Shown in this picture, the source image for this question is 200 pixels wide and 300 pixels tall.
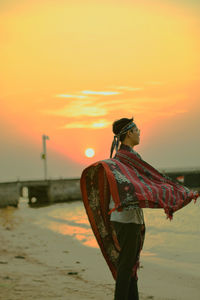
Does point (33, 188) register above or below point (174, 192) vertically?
below

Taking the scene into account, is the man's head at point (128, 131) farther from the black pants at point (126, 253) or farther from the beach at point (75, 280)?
the beach at point (75, 280)

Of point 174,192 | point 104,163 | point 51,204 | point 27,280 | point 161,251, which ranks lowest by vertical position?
point 51,204

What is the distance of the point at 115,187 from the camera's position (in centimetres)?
398

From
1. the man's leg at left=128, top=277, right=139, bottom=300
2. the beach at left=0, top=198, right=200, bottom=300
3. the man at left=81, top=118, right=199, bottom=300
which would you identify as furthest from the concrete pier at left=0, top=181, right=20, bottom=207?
the man's leg at left=128, top=277, right=139, bottom=300

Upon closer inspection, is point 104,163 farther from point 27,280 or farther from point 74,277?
point 74,277

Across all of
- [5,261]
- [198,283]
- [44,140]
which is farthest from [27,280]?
[44,140]

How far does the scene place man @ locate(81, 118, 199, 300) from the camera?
3959 mm

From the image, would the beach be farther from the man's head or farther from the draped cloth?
the man's head

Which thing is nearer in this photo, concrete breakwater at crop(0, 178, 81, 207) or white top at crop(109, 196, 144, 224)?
white top at crop(109, 196, 144, 224)

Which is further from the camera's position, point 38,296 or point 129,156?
point 38,296

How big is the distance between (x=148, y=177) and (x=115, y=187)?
1.26 feet

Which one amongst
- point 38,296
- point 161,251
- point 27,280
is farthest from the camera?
point 161,251

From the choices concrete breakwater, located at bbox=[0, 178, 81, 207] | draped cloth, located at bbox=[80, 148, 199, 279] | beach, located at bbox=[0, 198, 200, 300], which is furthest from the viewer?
concrete breakwater, located at bbox=[0, 178, 81, 207]

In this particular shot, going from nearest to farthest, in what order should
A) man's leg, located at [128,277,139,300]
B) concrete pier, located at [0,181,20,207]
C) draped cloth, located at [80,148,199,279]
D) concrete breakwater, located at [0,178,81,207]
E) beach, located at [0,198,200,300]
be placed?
1. draped cloth, located at [80,148,199,279]
2. man's leg, located at [128,277,139,300]
3. beach, located at [0,198,200,300]
4. concrete pier, located at [0,181,20,207]
5. concrete breakwater, located at [0,178,81,207]
